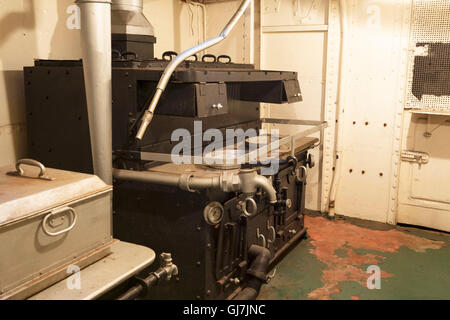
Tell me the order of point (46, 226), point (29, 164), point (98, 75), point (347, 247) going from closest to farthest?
1. point (46, 226)
2. point (29, 164)
3. point (98, 75)
4. point (347, 247)

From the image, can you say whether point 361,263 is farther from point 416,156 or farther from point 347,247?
point 416,156

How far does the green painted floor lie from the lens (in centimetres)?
264

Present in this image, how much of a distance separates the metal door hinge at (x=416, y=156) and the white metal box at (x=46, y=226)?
2.84 metres

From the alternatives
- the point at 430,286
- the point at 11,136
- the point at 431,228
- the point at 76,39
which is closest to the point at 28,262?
the point at 11,136

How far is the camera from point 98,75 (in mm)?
1838

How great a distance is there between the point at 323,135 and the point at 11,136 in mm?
2591

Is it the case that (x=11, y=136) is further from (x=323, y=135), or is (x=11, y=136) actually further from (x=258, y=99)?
(x=323, y=135)

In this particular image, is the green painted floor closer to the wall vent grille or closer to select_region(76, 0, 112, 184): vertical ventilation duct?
the wall vent grille

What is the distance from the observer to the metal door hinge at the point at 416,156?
3516 millimetres

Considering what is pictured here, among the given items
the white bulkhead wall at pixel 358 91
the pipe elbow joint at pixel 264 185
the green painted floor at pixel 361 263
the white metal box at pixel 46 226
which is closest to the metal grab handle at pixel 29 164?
the white metal box at pixel 46 226

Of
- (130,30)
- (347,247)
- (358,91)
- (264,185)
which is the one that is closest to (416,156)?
(358,91)

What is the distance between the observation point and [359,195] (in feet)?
12.6

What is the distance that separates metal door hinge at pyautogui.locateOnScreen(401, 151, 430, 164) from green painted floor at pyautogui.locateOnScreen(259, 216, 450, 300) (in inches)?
23.6

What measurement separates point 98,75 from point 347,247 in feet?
7.62
